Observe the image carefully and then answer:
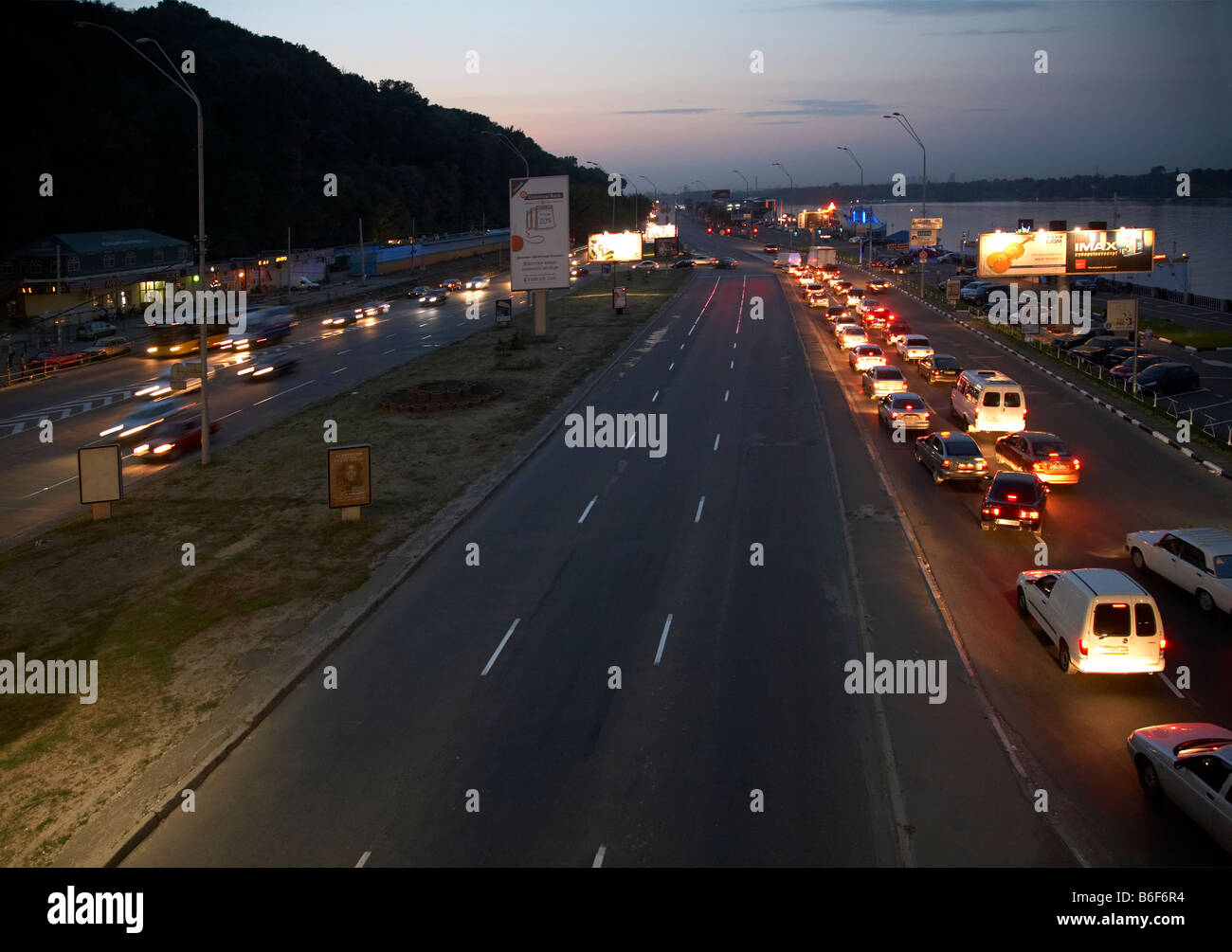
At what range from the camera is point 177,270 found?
72188mm

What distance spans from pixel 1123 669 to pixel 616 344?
3802 cm

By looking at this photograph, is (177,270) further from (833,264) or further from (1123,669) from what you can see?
(1123,669)

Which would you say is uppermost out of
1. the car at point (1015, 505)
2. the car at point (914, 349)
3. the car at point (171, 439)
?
the car at point (914, 349)

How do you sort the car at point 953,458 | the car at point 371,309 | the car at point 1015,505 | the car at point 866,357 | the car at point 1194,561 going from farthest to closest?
the car at point 371,309, the car at point 866,357, the car at point 953,458, the car at point 1015,505, the car at point 1194,561

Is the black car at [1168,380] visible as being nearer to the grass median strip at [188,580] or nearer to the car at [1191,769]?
the grass median strip at [188,580]

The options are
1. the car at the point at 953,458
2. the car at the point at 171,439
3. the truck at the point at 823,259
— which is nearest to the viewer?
the car at the point at 953,458

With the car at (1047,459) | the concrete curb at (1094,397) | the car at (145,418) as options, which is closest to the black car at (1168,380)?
the concrete curb at (1094,397)

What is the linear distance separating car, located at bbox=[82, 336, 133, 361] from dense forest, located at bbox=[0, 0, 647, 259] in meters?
25.2

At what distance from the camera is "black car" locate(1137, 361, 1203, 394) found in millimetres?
37047

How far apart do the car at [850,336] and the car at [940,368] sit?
569 centimetres

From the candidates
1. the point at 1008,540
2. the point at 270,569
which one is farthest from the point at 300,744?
the point at 1008,540

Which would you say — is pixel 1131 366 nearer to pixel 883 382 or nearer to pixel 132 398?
pixel 883 382

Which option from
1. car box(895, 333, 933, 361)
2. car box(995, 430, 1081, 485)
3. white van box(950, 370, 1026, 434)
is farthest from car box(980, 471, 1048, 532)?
car box(895, 333, 933, 361)

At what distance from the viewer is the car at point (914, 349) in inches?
1712
